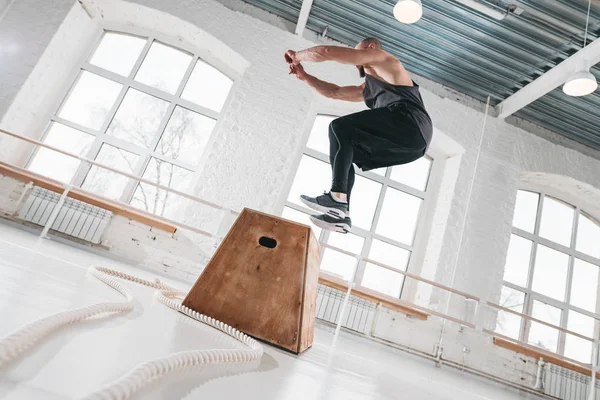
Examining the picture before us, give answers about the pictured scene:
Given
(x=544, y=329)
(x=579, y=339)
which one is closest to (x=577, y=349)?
(x=579, y=339)

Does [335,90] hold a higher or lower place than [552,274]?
lower

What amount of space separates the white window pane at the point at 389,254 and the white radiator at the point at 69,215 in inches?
144

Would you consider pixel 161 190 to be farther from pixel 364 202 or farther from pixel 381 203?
pixel 381 203

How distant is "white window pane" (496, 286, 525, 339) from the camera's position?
5.04 m

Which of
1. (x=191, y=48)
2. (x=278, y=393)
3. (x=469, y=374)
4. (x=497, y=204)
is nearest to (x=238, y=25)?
(x=191, y=48)

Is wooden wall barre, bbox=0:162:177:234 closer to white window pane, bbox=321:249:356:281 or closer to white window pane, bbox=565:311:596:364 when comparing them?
white window pane, bbox=321:249:356:281

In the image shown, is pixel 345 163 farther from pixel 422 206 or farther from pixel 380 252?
pixel 422 206

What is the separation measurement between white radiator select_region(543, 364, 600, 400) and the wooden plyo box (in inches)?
194

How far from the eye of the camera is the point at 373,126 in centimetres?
167

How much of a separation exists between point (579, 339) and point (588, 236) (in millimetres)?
1836

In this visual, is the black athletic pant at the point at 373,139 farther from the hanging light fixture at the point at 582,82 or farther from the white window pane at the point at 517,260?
the white window pane at the point at 517,260

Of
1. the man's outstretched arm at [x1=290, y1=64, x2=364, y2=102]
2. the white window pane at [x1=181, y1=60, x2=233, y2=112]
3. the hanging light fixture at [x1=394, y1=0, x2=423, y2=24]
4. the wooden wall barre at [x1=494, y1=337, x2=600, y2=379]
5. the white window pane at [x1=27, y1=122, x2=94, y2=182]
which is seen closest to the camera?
the man's outstretched arm at [x1=290, y1=64, x2=364, y2=102]

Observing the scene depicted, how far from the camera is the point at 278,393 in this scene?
76 cm

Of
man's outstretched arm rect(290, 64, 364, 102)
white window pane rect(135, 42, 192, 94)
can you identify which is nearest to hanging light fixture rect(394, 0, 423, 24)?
man's outstretched arm rect(290, 64, 364, 102)
